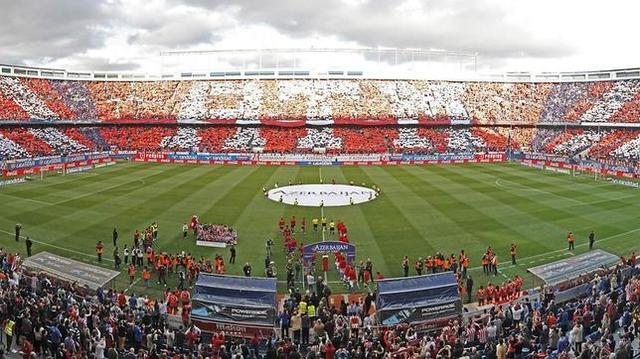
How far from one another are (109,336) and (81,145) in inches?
2719

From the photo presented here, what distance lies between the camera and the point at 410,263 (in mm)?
26969

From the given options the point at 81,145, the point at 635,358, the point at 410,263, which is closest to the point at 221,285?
the point at 410,263

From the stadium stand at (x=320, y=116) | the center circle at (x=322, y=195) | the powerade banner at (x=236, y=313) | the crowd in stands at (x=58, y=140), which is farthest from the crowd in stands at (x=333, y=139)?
the powerade banner at (x=236, y=313)

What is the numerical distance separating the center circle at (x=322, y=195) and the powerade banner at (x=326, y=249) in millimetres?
13485

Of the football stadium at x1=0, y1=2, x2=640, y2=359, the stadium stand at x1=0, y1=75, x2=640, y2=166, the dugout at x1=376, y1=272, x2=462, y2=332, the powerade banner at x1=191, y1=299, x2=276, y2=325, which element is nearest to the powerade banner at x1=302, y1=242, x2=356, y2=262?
the football stadium at x1=0, y1=2, x2=640, y2=359

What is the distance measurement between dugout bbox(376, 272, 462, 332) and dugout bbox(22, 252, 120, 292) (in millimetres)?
10894

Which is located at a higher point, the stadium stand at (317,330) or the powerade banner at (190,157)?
the powerade banner at (190,157)

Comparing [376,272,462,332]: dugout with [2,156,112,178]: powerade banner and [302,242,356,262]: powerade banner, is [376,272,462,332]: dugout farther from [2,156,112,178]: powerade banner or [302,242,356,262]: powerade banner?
[2,156,112,178]: powerade banner

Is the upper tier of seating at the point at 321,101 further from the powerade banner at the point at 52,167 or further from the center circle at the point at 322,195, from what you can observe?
the center circle at the point at 322,195

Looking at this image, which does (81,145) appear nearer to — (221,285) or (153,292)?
(153,292)

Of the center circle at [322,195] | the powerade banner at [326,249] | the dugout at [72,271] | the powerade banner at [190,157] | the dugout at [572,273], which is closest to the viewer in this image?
the dugout at [572,273]

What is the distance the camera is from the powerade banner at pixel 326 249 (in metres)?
25.3

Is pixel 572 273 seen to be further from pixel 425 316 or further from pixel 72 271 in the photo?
pixel 72 271

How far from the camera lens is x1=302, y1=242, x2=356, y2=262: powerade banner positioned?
998 inches
